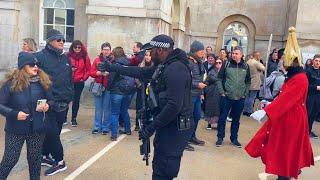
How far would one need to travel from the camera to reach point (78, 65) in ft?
27.8

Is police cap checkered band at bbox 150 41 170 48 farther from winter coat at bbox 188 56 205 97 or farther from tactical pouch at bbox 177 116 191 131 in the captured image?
winter coat at bbox 188 56 205 97

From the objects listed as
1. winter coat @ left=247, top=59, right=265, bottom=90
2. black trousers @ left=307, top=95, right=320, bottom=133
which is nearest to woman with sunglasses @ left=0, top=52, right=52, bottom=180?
black trousers @ left=307, top=95, right=320, bottom=133

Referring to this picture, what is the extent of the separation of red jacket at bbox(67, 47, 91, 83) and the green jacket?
2728mm

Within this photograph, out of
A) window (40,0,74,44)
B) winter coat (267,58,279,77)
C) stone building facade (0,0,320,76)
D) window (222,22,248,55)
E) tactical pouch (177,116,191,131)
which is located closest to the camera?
tactical pouch (177,116,191,131)

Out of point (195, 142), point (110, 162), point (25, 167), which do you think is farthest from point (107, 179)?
point (195, 142)

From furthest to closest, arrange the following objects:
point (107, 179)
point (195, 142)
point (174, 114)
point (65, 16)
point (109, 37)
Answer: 1. point (65, 16)
2. point (109, 37)
3. point (195, 142)
4. point (107, 179)
5. point (174, 114)

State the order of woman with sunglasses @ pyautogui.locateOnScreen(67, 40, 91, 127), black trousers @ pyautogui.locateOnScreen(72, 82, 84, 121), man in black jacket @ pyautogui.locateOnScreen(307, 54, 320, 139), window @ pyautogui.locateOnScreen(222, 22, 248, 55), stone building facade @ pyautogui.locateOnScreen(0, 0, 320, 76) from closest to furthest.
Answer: woman with sunglasses @ pyautogui.locateOnScreen(67, 40, 91, 127) → black trousers @ pyautogui.locateOnScreen(72, 82, 84, 121) → man in black jacket @ pyautogui.locateOnScreen(307, 54, 320, 139) → stone building facade @ pyautogui.locateOnScreen(0, 0, 320, 76) → window @ pyautogui.locateOnScreen(222, 22, 248, 55)

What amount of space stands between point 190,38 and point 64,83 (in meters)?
16.5

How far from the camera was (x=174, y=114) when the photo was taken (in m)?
3.86

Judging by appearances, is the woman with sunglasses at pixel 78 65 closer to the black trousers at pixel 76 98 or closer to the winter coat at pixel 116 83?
the black trousers at pixel 76 98

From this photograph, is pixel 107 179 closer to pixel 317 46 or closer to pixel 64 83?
pixel 64 83

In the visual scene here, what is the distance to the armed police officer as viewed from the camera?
12.7ft

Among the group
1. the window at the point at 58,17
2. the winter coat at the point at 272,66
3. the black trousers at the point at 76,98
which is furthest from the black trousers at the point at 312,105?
the window at the point at 58,17

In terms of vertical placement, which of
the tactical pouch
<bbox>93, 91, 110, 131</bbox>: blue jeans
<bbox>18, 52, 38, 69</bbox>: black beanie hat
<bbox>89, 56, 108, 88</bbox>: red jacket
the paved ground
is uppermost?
<bbox>18, 52, 38, 69</bbox>: black beanie hat
